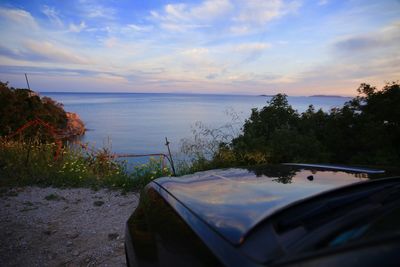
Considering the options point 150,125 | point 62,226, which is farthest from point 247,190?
point 150,125

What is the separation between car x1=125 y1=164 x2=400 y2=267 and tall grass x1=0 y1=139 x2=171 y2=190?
4.96 m

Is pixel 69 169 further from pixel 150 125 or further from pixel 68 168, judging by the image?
pixel 150 125

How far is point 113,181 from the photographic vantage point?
7184 mm

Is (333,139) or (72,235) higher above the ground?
(333,139)

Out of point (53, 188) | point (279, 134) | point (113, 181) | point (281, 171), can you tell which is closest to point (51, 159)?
point (53, 188)

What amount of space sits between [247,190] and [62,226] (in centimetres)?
409

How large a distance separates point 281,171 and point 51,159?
7.45m

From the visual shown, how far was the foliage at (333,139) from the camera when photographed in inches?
287

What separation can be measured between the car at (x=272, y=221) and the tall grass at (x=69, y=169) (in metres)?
4.96

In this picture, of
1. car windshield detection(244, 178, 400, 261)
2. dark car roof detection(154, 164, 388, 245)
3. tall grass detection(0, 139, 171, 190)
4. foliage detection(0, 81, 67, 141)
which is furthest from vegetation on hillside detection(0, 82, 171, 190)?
foliage detection(0, 81, 67, 141)

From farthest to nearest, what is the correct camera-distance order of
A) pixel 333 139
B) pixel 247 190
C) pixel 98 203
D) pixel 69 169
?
pixel 333 139 → pixel 69 169 → pixel 98 203 → pixel 247 190

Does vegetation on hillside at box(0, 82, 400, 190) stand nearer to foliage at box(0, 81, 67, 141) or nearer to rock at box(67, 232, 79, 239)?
rock at box(67, 232, 79, 239)

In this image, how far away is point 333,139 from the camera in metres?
8.13

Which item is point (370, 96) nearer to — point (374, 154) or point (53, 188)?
point (374, 154)
